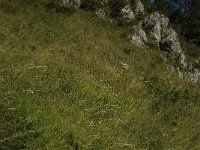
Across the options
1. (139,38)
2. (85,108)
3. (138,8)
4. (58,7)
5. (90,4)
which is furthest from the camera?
(138,8)

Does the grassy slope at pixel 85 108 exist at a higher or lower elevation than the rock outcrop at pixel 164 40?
higher

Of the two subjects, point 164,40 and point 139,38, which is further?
point 164,40

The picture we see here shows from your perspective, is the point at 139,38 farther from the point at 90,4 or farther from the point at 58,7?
the point at 58,7

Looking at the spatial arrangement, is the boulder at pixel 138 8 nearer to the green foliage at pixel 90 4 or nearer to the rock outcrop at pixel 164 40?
the rock outcrop at pixel 164 40

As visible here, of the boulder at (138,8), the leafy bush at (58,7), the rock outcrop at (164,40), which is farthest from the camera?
the boulder at (138,8)

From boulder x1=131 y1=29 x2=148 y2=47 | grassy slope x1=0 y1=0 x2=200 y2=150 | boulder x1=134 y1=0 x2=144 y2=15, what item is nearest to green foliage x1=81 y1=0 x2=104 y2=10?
boulder x1=131 y1=29 x2=148 y2=47

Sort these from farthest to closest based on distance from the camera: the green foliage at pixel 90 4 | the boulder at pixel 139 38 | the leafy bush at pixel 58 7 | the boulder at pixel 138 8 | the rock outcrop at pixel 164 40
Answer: the boulder at pixel 138 8, the rock outcrop at pixel 164 40, the boulder at pixel 139 38, the green foliage at pixel 90 4, the leafy bush at pixel 58 7

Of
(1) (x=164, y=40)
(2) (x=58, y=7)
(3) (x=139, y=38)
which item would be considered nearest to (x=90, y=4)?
(3) (x=139, y=38)

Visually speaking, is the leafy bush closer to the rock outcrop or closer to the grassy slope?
the rock outcrop

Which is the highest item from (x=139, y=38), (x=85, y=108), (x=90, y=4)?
(x=90, y=4)

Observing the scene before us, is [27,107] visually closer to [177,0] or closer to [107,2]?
[107,2]

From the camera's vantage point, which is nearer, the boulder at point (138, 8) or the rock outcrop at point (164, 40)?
the rock outcrop at point (164, 40)

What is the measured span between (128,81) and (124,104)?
102 centimetres

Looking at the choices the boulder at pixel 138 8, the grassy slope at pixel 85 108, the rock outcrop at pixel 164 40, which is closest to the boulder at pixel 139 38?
the rock outcrop at pixel 164 40
